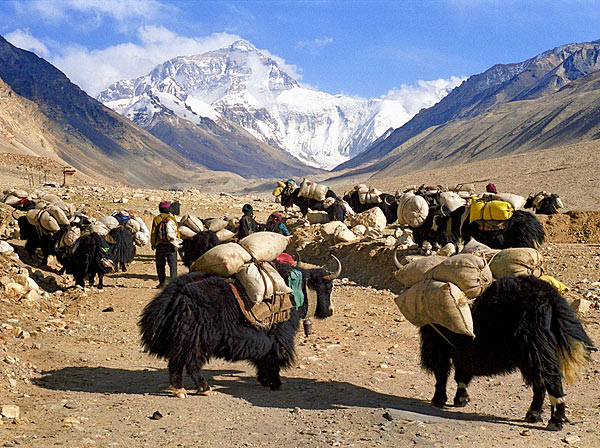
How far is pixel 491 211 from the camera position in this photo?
981cm

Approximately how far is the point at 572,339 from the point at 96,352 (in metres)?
4.61

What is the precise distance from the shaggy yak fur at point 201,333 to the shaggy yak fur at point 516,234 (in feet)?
17.6

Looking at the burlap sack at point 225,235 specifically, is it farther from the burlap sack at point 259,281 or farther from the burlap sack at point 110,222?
the burlap sack at point 259,281

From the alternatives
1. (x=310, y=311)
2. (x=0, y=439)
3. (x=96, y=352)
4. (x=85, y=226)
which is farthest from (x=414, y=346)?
(x=85, y=226)

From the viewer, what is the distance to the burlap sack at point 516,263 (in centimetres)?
506

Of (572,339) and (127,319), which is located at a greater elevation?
(572,339)

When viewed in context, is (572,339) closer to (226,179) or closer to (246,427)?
(246,427)

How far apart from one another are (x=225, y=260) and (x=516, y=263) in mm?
2316

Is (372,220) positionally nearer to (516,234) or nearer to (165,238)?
(516,234)

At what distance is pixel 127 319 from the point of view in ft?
28.0

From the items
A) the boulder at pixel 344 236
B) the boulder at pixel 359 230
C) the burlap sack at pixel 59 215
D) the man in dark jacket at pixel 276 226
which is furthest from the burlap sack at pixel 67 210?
the boulder at pixel 359 230

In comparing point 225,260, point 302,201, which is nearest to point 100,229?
point 225,260

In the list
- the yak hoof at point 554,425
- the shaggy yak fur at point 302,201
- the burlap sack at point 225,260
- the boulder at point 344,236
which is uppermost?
the shaggy yak fur at point 302,201

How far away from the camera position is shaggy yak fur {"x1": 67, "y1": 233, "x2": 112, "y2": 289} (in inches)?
407
